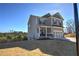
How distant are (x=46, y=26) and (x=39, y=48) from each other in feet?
1.06

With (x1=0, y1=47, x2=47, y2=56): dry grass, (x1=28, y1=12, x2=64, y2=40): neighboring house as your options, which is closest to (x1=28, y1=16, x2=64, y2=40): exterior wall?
(x1=28, y1=12, x2=64, y2=40): neighboring house

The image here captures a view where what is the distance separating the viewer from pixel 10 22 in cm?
275

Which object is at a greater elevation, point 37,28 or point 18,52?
point 37,28

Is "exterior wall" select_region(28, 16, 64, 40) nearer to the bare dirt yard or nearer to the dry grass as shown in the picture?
the bare dirt yard

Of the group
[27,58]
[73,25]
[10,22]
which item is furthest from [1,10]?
[73,25]

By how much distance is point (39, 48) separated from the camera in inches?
107

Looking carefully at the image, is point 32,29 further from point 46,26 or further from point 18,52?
point 18,52

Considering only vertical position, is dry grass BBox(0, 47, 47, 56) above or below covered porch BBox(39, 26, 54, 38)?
below

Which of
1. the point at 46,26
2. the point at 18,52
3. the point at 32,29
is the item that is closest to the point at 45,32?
the point at 46,26

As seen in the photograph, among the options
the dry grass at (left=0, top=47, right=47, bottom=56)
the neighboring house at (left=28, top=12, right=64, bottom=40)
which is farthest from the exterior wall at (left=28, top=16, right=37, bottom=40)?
the dry grass at (left=0, top=47, right=47, bottom=56)

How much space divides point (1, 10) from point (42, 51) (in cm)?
82

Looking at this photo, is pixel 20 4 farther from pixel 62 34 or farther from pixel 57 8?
pixel 62 34

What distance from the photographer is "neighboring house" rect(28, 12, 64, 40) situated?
107 inches

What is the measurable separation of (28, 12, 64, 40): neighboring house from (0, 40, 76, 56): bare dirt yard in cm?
8
